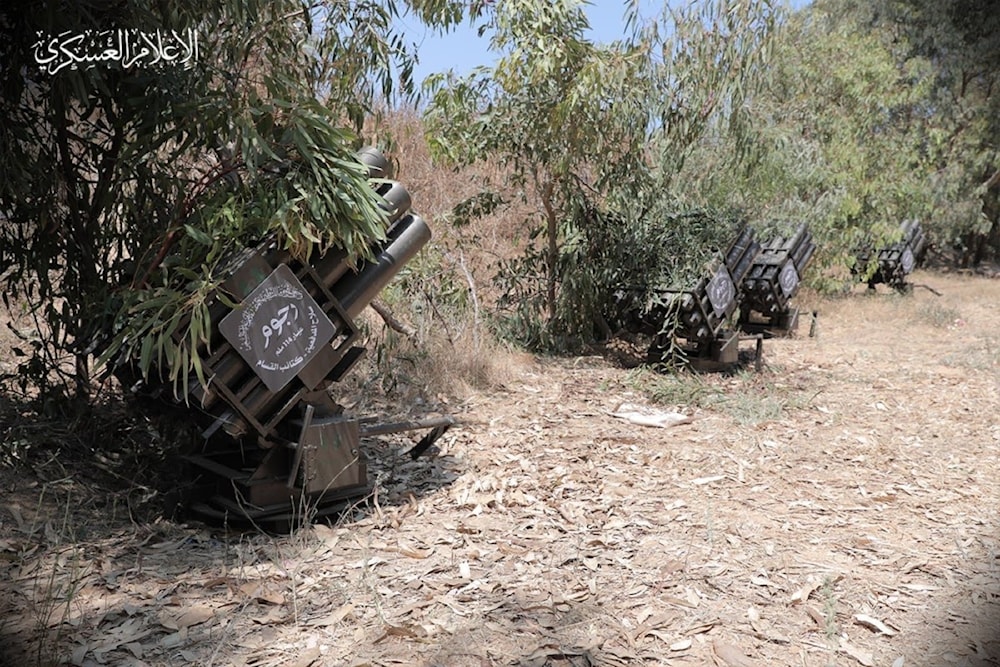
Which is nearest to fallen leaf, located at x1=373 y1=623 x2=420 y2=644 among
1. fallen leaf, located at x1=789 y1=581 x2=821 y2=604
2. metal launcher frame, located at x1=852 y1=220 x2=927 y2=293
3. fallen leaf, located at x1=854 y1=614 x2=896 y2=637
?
fallen leaf, located at x1=789 y1=581 x2=821 y2=604

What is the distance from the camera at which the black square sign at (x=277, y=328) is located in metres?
Answer: 3.44

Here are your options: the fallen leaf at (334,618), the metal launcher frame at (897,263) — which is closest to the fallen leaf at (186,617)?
the fallen leaf at (334,618)

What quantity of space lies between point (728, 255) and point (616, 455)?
11.6ft

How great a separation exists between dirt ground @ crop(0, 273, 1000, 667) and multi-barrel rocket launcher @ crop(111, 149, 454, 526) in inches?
8.0

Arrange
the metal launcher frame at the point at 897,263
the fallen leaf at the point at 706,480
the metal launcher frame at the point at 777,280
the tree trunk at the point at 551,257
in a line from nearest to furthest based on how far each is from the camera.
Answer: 1. the fallen leaf at the point at 706,480
2. the tree trunk at the point at 551,257
3. the metal launcher frame at the point at 777,280
4. the metal launcher frame at the point at 897,263

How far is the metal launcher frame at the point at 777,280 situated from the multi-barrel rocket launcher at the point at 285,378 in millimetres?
7726

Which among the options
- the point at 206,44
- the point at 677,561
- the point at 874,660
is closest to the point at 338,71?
the point at 206,44

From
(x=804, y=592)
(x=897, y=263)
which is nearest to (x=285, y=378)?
(x=804, y=592)

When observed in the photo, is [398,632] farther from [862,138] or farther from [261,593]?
[862,138]

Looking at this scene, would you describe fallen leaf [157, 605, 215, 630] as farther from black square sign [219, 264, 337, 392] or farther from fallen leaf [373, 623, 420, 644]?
black square sign [219, 264, 337, 392]

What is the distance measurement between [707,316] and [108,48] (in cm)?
571

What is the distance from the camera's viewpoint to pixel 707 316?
770cm

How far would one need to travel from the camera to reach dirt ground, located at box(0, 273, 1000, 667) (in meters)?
2.81

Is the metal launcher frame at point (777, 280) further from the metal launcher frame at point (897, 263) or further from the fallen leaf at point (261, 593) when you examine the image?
the fallen leaf at point (261, 593)
